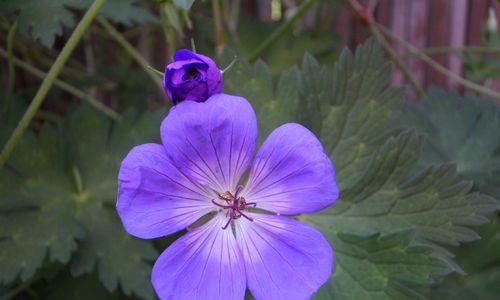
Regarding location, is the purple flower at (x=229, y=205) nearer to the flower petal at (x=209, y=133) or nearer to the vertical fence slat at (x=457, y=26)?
the flower petal at (x=209, y=133)

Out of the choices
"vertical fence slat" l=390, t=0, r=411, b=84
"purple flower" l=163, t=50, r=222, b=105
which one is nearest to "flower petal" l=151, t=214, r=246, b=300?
"purple flower" l=163, t=50, r=222, b=105

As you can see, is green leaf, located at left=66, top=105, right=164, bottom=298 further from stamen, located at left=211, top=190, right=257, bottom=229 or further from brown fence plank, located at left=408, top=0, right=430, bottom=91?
brown fence plank, located at left=408, top=0, right=430, bottom=91

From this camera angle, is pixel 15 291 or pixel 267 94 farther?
pixel 15 291

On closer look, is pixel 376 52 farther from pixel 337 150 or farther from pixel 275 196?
pixel 275 196

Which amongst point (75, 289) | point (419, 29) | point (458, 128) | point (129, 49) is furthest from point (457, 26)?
point (75, 289)

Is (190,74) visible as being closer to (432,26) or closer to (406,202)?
(406,202)

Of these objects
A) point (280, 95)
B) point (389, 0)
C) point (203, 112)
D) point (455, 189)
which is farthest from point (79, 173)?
point (389, 0)
